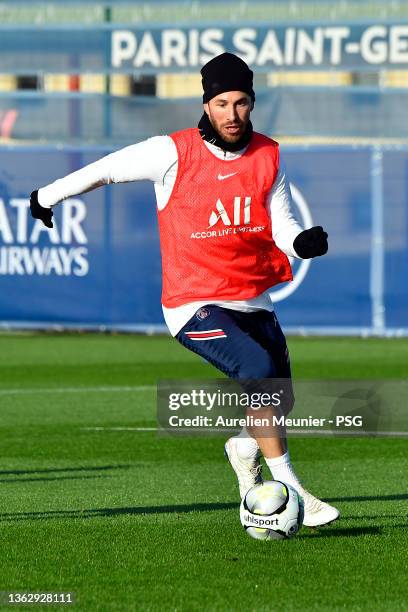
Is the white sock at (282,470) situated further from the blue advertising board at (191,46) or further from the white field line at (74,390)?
the blue advertising board at (191,46)

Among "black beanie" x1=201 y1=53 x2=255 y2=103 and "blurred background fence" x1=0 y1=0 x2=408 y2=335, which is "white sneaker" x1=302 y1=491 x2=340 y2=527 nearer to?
"black beanie" x1=201 y1=53 x2=255 y2=103

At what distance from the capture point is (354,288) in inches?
843

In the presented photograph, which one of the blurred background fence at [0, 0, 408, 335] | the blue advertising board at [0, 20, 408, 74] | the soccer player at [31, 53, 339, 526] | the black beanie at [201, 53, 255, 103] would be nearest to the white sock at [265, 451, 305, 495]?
the soccer player at [31, 53, 339, 526]

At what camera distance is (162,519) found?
7.91 metres

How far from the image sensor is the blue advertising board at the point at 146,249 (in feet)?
70.1

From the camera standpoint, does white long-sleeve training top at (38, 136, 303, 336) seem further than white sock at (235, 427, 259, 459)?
No

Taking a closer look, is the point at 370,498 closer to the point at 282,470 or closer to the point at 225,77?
the point at 282,470

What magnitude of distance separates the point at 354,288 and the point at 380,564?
14.9m

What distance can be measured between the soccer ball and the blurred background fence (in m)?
14.1

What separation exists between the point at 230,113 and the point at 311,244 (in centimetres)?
72

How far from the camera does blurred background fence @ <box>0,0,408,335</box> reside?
21.5 metres

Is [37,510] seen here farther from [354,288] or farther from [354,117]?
[354,117]

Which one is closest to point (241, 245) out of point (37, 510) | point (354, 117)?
point (37, 510)

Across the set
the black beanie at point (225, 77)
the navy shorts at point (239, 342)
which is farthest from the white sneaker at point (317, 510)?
the black beanie at point (225, 77)
